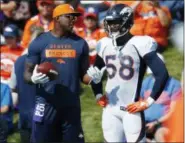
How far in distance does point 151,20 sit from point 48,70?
3.46 meters

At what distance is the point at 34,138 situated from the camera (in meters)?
7.27

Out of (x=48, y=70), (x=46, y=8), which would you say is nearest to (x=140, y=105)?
(x=48, y=70)

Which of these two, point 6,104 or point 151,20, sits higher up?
point 151,20

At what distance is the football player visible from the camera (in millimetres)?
7168

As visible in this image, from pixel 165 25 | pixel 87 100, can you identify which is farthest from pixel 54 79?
pixel 165 25

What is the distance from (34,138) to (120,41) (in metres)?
1.28

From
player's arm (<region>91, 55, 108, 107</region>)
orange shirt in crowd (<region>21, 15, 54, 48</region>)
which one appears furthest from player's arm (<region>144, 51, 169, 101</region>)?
orange shirt in crowd (<region>21, 15, 54, 48</region>)

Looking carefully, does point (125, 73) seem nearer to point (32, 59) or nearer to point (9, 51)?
point (32, 59)

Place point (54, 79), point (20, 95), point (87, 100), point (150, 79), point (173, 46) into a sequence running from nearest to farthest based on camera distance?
point (54, 79) < point (20, 95) < point (150, 79) < point (87, 100) < point (173, 46)

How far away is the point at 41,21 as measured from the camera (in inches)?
401

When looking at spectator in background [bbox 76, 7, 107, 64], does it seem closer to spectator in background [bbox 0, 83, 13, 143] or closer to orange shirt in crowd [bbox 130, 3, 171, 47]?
orange shirt in crowd [bbox 130, 3, 171, 47]

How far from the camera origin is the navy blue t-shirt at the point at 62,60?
7.10 meters

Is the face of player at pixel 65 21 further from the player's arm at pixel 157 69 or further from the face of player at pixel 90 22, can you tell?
the face of player at pixel 90 22

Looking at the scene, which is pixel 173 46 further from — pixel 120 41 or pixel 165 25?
pixel 120 41
